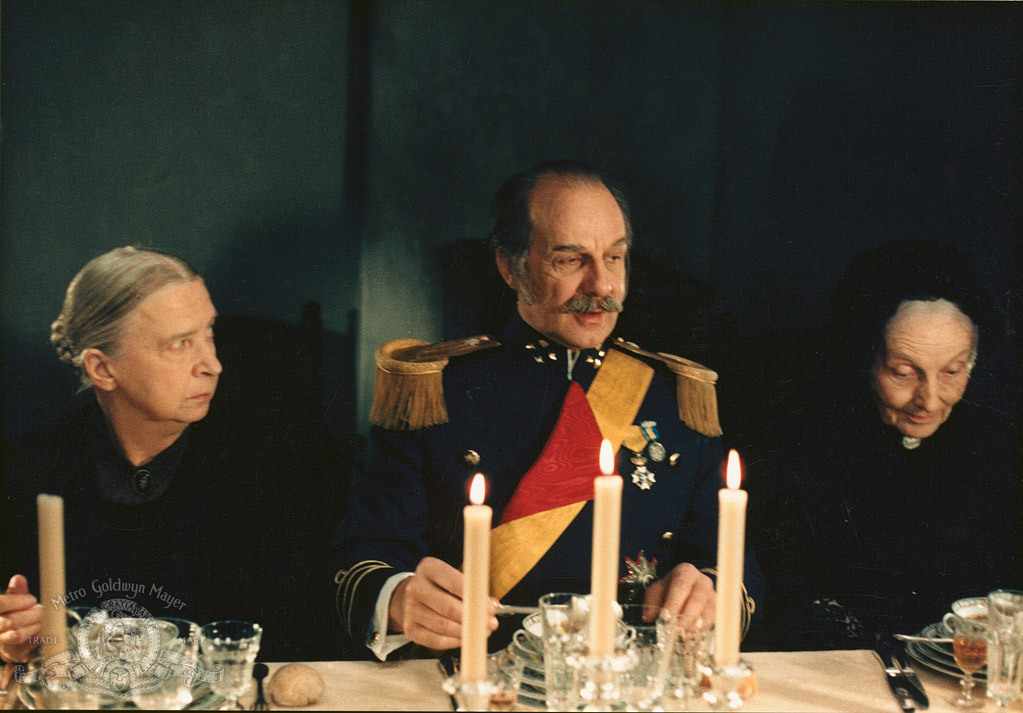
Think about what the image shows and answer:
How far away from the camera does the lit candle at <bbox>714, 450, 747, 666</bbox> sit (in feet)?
3.47

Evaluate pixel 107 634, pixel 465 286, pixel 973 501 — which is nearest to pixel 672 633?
pixel 465 286

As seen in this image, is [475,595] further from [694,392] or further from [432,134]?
[432,134]

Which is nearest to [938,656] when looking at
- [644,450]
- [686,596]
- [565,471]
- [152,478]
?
[686,596]

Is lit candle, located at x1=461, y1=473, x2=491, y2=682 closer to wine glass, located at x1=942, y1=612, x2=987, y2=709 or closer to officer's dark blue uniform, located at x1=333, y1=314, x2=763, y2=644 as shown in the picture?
officer's dark blue uniform, located at x1=333, y1=314, x2=763, y2=644

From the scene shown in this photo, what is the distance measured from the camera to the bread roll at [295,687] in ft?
4.20

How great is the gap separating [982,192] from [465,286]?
3.29 feet

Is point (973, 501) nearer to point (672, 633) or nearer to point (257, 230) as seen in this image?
point (672, 633)

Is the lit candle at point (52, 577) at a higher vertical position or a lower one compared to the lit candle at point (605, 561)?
lower

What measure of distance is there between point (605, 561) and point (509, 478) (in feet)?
1.59

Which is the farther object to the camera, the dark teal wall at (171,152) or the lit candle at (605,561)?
the dark teal wall at (171,152)

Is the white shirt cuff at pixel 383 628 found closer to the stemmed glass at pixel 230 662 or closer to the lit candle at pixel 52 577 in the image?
the stemmed glass at pixel 230 662

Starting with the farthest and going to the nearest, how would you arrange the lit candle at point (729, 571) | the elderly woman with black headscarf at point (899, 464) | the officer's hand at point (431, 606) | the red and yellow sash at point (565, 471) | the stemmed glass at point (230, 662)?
the elderly woman with black headscarf at point (899, 464), the red and yellow sash at point (565, 471), the officer's hand at point (431, 606), the stemmed glass at point (230, 662), the lit candle at point (729, 571)

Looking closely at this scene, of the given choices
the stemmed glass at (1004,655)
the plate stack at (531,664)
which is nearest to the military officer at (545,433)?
the plate stack at (531,664)

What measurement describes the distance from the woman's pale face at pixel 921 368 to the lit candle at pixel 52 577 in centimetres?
151
